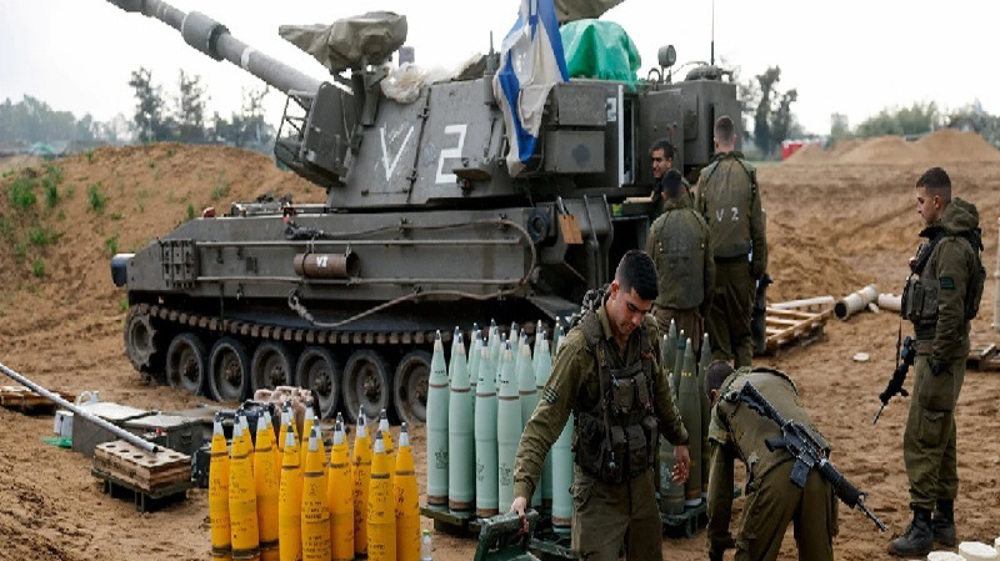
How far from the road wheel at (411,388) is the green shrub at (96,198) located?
16.5 meters

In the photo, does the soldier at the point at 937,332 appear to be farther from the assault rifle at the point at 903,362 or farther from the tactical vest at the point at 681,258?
the tactical vest at the point at 681,258

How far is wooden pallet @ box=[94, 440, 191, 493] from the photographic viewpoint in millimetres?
7699

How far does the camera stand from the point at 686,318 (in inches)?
355

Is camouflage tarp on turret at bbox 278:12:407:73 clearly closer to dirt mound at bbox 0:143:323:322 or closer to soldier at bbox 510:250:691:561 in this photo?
soldier at bbox 510:250:691:561

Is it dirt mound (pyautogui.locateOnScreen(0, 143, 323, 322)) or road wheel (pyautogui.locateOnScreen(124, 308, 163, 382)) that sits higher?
dirt mound (pyautogui.locateOnScreen(0, 143, 323, 322))

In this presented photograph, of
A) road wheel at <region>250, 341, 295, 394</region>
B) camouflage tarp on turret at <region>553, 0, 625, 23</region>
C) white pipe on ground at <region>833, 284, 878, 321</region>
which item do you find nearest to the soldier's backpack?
camouflage tarp on turret at <region>553, 0, 625, 23</region>

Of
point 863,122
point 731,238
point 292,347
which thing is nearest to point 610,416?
point 731,238

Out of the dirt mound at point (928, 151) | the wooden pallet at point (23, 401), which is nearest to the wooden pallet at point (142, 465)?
the wooden pallet at point (23, 401)

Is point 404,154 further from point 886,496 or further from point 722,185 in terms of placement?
point 886,496

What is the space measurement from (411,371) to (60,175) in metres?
18.9

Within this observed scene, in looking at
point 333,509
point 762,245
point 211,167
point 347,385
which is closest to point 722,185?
point 762,245

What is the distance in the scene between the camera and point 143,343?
1309 cm

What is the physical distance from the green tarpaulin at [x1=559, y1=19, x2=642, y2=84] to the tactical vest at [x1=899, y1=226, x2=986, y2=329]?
464cm

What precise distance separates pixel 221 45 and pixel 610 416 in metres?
10.1
